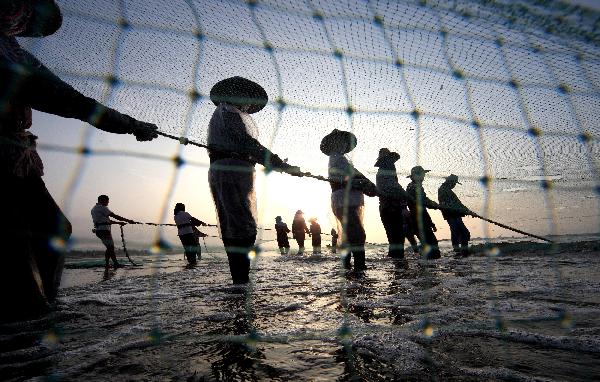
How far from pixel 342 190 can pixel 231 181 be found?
2.13 meters

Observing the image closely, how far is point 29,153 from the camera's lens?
238 cm

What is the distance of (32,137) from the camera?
2.48 metres

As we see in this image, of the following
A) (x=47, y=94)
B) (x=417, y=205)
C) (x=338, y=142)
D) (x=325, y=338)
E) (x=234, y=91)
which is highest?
(x=234, y=91)

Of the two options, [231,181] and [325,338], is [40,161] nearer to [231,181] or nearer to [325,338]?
[231,181]

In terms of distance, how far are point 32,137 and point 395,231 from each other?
6123 millimetres

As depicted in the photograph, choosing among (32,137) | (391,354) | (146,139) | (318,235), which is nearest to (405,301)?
(391,354)

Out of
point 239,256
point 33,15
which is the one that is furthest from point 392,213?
point 33,15

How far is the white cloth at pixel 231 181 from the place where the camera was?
3340 mm

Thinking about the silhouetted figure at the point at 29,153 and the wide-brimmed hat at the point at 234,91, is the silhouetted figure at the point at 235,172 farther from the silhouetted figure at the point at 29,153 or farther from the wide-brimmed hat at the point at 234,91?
the silhouetted figure at the point at 29,153

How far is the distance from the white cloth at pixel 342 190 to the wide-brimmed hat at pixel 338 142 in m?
0.15

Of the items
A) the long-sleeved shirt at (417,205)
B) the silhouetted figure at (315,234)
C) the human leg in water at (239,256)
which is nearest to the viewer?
the human leg in water at (239,256)

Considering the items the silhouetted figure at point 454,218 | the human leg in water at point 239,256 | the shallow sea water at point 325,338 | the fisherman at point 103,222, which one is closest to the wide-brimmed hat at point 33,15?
the shallow sea water at point 325,338

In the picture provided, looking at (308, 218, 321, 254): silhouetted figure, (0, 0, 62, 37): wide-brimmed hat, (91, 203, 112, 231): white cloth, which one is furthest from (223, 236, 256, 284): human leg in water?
(308, 218, 321, 254): silhouetted figure

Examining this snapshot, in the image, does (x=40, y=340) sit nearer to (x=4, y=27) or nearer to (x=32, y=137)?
(x=32, y=137)
